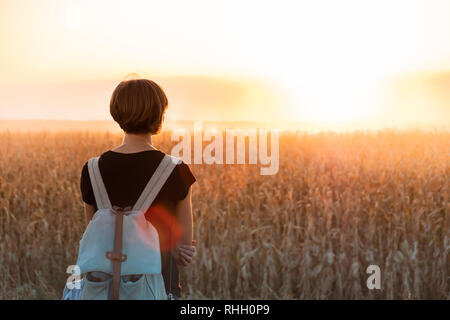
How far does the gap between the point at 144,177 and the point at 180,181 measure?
5.5 inches

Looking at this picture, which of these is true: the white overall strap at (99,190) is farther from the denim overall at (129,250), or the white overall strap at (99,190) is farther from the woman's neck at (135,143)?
the woman's neck at (135,143)

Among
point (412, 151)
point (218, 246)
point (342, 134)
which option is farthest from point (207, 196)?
point (342, 134)

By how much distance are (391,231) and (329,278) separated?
1005mm

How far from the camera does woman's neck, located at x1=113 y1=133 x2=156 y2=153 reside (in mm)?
2016

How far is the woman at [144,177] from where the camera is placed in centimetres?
196

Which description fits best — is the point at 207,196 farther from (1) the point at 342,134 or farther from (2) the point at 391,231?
(1) the point at 342,134

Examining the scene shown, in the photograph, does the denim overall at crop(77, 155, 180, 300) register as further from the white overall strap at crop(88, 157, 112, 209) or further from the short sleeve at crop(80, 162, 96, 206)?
the short sleeve at crop(80, 162, 96, 206)

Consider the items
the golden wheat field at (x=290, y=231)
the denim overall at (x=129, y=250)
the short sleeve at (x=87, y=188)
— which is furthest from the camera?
the golden wheat field at (x=290, y=231)

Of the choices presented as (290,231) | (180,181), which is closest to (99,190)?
(180,181)

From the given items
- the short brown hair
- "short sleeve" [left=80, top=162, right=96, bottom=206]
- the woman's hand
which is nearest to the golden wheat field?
the woman's hand

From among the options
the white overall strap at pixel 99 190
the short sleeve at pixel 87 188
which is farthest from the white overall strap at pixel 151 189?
the short sleeve at pixel 87 188

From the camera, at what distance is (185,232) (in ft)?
6.91

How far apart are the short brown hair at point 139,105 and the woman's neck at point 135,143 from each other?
0.07ft

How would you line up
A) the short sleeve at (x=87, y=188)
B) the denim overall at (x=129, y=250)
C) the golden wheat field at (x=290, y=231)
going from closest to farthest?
the denim overall at (x=129, y=250)
the short sleeve at (x=87, y=188)
the golden wheat field at (x=290, y=231)
